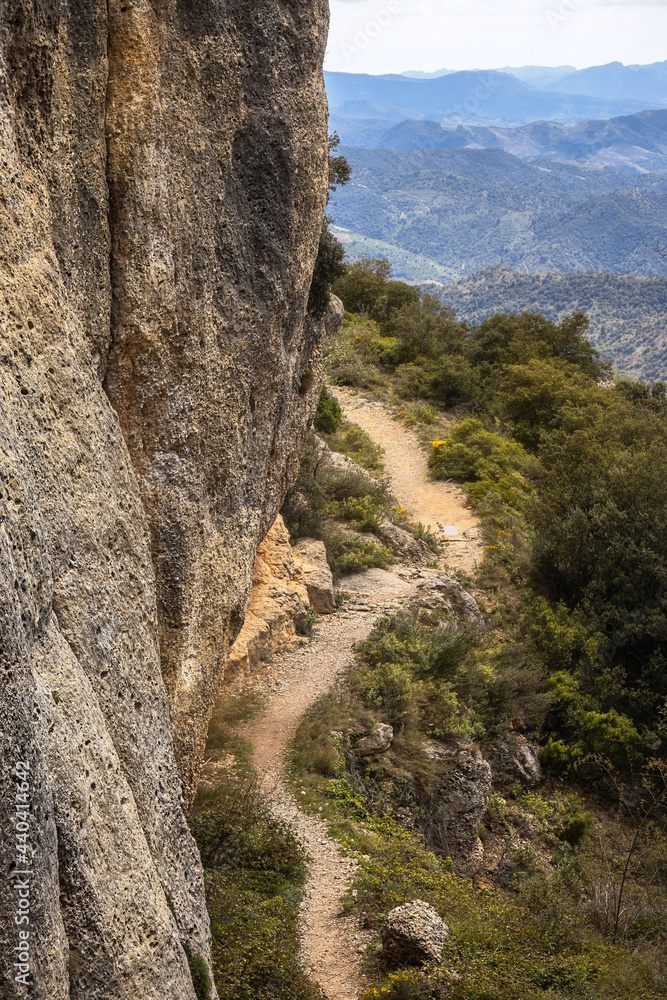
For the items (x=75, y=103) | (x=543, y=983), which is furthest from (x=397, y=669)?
(x=75, y=103)

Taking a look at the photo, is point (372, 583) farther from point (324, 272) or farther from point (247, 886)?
point (247, 886)

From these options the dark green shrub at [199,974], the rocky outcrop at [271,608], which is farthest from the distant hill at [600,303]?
the dark green shrub at [199,974]

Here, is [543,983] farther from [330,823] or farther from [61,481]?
[61,481]

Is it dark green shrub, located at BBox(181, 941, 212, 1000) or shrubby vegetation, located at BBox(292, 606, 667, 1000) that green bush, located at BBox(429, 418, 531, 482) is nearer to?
shrubby vegetation, located at BBox(292, 606, 667, 1000)

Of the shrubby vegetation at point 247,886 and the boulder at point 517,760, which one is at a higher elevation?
the shrubby vegetation at point 247,886

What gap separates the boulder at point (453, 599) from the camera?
614 inches

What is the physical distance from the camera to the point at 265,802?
32.3ft

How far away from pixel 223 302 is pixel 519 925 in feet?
26.5

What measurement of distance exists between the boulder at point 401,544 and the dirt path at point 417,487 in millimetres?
1172

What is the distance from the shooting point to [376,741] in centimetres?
1136

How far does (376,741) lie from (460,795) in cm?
171

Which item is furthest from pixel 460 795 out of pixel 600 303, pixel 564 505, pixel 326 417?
pixel 600 303

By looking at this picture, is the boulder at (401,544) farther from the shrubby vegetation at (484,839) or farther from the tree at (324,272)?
the tree at (324,272)

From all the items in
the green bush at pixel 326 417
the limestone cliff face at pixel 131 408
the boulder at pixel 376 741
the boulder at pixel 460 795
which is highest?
the limestone cliff face at pixel 131 408
